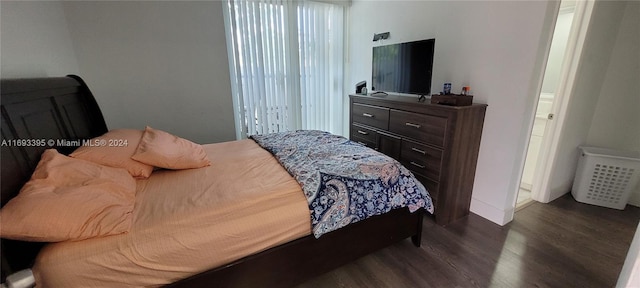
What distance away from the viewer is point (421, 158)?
230 centimetres

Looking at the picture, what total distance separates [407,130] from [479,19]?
3.62 feet

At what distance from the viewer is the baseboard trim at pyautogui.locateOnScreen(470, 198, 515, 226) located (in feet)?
7.35

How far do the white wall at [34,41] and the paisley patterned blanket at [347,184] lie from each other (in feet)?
5.28

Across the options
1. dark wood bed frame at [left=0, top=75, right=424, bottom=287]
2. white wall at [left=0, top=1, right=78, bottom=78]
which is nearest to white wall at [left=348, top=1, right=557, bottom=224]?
dark wood bed frame at [left=0, top=75, right=424, bottom=287]

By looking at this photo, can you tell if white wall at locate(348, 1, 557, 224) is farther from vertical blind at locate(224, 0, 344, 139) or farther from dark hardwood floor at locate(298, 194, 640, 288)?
vertical blind at locate(224, 0, 344, 139)

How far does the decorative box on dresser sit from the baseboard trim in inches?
2.9

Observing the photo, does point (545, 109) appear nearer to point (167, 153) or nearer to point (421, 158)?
point (421, 158)

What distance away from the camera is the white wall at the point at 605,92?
2279 millimetres

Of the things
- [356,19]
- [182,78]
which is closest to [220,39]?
[182,78]

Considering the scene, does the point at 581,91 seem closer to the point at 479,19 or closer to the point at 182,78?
the point at 479,19

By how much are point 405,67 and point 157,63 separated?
102 inches

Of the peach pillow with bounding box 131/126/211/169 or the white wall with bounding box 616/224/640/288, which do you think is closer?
the white wall with bounding box 616/224/640/288

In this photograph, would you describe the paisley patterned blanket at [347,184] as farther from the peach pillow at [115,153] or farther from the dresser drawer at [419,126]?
the peach pillow at [115,153]

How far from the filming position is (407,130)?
2402mm
